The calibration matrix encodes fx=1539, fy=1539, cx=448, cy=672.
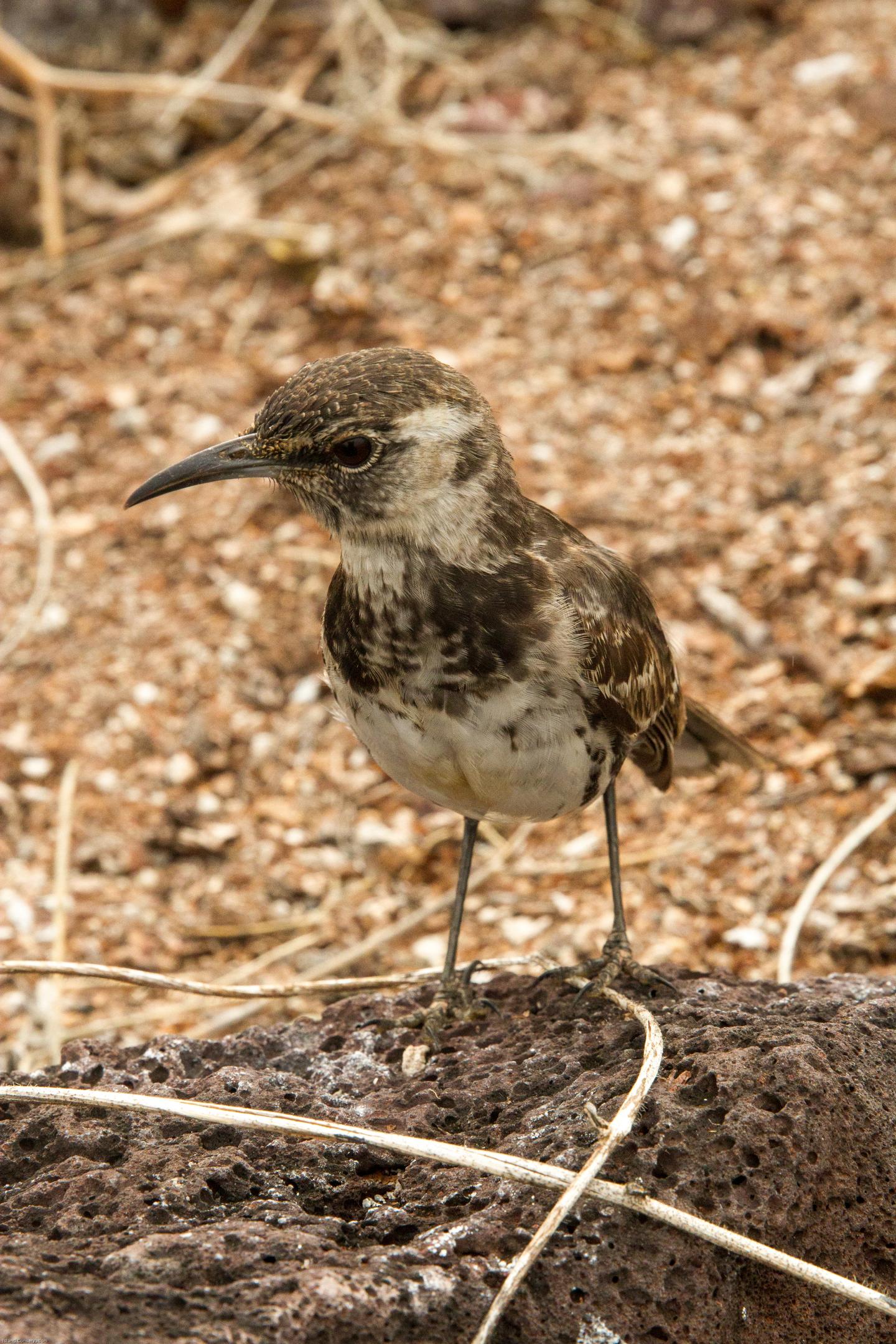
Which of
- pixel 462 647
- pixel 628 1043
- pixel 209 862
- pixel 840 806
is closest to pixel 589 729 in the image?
pixel 462 647

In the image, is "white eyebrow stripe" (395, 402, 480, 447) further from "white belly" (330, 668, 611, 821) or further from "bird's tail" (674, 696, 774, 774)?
"bird's tail" (674, 696, 774, 774)

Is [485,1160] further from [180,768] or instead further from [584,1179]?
[180,768]

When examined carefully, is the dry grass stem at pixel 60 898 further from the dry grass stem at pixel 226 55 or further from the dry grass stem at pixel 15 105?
the dry grass stem at pixel 226 55

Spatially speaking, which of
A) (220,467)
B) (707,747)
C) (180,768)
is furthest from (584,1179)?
(180,768)

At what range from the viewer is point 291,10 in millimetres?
10367

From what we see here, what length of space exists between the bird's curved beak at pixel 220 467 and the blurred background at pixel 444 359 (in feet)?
8.32

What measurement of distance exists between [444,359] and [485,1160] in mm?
5898

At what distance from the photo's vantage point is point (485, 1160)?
3100 millimetres

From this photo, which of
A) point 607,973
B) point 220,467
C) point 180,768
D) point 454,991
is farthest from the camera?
point 180,768

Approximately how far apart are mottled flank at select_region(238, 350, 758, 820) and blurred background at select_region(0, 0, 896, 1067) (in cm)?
203

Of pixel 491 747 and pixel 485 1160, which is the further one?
pixel 491 747

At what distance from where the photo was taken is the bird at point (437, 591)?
155 inches

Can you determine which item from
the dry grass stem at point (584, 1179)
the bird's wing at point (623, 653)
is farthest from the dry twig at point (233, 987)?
the dry grass stem at point (584, 1179)

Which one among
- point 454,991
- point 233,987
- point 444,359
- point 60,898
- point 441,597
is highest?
point 444,359
